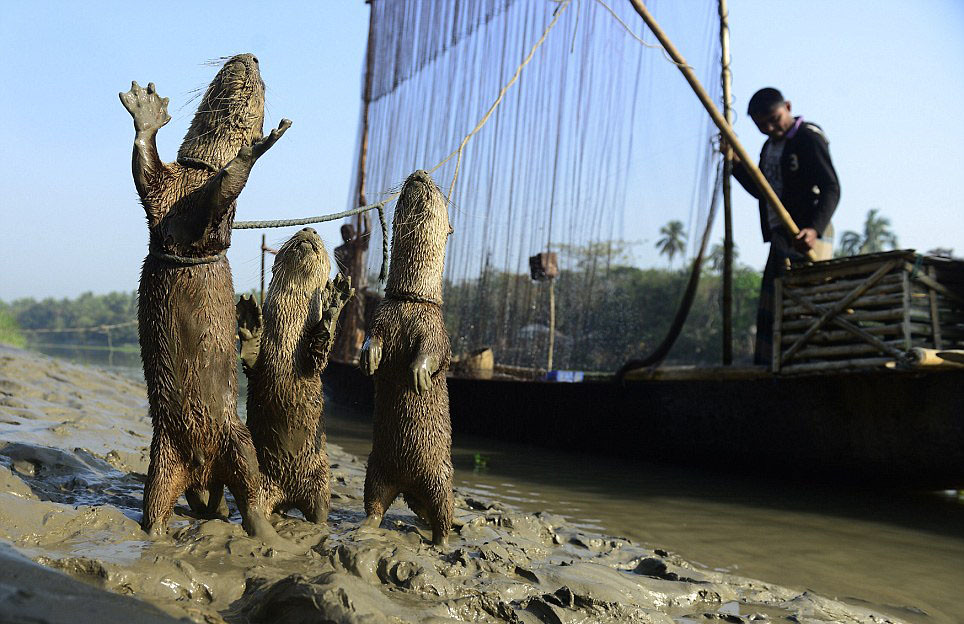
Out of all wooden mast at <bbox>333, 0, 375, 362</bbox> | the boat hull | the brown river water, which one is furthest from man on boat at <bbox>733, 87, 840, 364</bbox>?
wooden mast at <bbox>333, 0, 375, 362</bbox>

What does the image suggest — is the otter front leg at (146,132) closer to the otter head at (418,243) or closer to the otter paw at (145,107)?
the otter paw at (145,107)

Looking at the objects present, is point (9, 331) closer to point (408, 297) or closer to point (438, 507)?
point (408, 297)

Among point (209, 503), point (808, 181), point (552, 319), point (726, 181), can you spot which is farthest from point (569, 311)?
point (209, 503)

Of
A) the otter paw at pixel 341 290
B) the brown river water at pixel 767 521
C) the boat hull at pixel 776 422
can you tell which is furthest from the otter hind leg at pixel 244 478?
the boat hull at pixel 776 422

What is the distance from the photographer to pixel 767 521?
5.52 m

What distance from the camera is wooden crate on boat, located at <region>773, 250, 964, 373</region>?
5.98 meters

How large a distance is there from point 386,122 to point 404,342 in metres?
11.6

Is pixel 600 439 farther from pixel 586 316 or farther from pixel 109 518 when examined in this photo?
pixel 109 518

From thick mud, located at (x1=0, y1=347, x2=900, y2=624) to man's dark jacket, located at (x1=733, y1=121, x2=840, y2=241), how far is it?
425cm

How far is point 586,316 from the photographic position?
387 inches

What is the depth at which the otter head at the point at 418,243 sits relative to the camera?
3.81 m

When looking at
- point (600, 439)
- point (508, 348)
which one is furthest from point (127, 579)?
point (508, 348)

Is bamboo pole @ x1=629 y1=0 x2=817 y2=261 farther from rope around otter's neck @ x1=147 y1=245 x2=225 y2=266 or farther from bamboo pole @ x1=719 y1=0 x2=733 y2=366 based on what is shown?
rope around otter's neck @ x1=147 y1=245 x2=225 y2=266

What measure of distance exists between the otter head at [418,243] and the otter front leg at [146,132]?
1256mm
